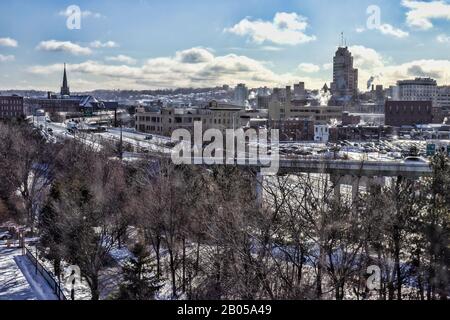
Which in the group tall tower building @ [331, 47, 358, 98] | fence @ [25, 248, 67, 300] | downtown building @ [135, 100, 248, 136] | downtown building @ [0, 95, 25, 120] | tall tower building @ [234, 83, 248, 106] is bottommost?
fence @ [25, 248, 67, 300]

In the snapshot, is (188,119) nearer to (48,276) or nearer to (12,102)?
(12,102)

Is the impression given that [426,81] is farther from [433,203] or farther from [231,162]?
[433,203]

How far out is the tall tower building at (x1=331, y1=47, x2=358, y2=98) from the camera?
78125 mm

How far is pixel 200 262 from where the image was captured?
33.0 feet

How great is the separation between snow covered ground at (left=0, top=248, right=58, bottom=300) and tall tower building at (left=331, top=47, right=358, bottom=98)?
68450 millimetres

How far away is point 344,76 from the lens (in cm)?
8006

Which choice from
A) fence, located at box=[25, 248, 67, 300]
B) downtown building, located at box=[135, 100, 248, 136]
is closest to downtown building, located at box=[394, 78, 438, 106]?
downtown building, located at box=[135, 100, 248, 136]

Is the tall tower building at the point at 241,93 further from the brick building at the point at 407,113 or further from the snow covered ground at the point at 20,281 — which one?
the snow covered ground at the point at 20,281

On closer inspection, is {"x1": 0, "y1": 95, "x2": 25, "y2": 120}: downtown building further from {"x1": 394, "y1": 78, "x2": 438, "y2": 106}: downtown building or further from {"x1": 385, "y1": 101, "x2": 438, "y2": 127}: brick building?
{"x1": 394, "y1": 78, "x2": 438, "y2": 106}: downtown building

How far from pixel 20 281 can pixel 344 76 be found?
7482 cm

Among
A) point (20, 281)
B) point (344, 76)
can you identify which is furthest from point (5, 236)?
point (344, 76)

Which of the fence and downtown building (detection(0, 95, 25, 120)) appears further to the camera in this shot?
downtown building (detection(0, 95, 25, 120))

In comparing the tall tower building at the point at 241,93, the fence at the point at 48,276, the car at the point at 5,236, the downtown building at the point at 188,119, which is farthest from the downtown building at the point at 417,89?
the fence at the point at 48,276
